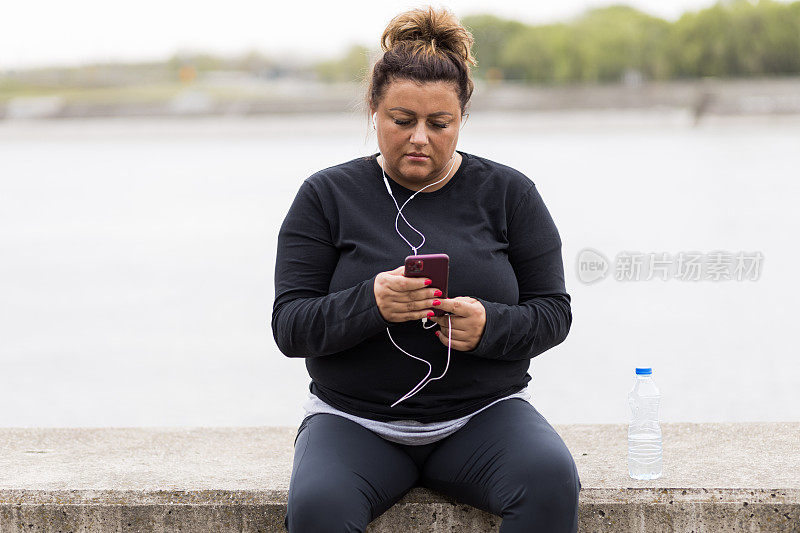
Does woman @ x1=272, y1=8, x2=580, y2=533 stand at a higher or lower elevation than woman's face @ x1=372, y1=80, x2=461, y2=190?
lower

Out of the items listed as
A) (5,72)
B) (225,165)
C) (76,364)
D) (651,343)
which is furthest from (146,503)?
(5,72)

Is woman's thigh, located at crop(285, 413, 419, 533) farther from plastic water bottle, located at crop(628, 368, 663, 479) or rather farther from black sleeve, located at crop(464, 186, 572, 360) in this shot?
plastic water bottle, located at crop(628, 368, 663, 479)

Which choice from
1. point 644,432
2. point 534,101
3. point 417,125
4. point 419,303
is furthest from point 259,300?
point 534,101

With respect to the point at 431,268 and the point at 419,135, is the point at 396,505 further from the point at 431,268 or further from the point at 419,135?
the point at 419,135

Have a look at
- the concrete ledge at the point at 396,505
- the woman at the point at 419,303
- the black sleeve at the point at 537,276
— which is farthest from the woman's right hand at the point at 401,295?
the concrete ledge at the point at 396,505

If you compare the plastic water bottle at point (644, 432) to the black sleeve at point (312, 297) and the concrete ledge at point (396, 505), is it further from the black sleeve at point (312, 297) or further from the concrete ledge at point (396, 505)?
the black sleeve at point (312, 297)

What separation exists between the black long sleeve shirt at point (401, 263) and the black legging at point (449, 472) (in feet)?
0.22

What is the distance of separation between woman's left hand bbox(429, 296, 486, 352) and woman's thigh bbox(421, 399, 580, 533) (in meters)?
0.17

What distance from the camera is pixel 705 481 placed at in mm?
2049

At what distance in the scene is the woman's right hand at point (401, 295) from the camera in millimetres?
1815

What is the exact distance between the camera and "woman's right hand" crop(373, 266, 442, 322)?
182 cm

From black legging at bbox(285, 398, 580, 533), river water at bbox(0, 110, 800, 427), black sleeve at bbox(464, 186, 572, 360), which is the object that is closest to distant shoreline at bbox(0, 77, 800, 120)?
river water at bbox(0, 110, 800, 427)

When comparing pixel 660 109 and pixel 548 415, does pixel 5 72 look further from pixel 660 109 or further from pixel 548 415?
pixel 548 415

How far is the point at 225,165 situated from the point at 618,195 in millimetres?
12037
